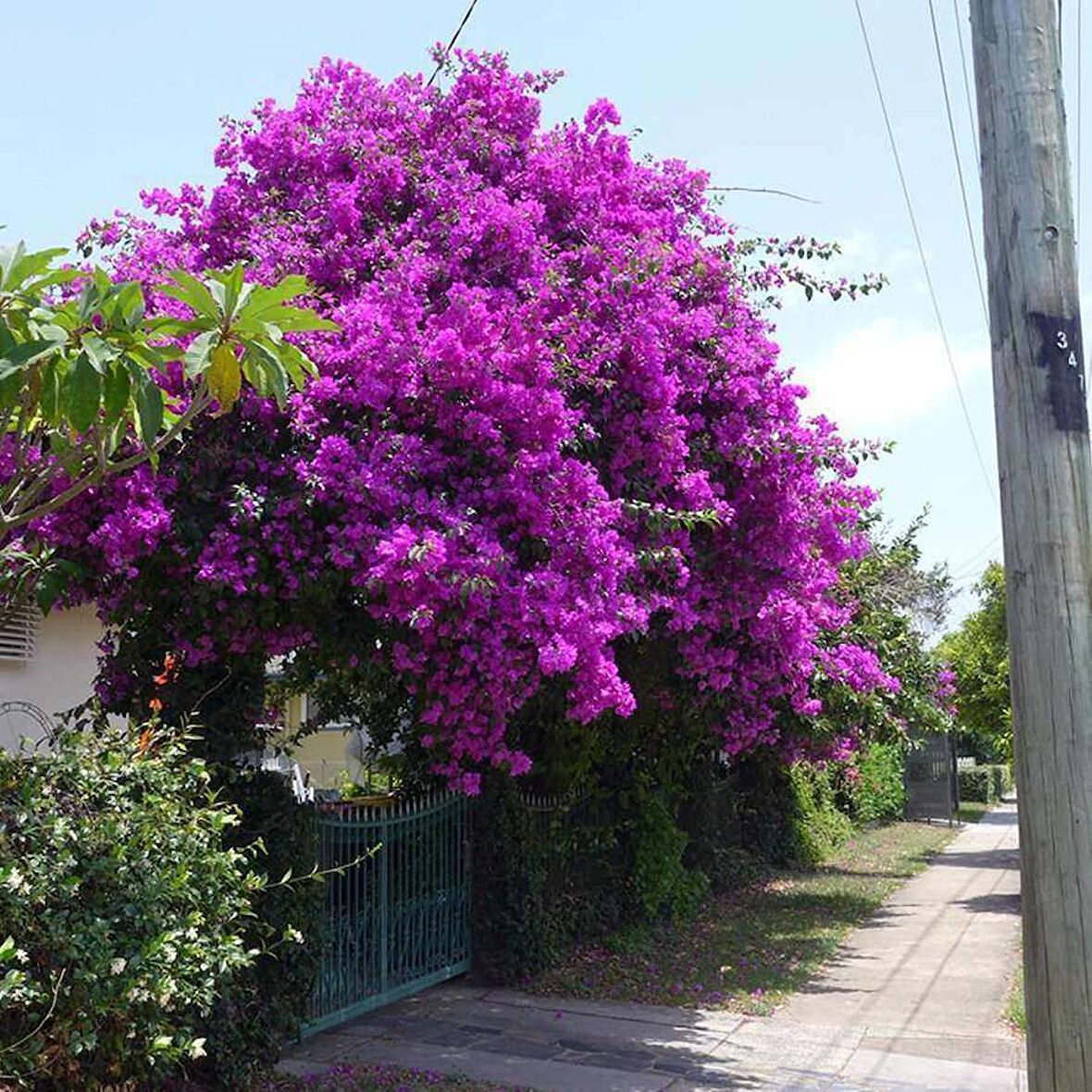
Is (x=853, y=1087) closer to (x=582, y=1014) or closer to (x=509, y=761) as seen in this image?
(x=582, y=1014)

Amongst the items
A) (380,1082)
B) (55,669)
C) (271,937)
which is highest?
(55,669)

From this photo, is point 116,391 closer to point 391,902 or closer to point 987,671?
point 391,902

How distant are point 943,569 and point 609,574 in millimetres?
40487

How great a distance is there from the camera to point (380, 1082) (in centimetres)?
775

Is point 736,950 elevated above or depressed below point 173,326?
below

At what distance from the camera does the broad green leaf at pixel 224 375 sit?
→ 559 cm

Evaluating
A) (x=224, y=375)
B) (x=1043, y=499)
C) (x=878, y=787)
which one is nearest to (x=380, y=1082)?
(x=224, y=375)

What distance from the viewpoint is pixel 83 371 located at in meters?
5.04

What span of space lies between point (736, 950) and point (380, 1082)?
5685 millimetres

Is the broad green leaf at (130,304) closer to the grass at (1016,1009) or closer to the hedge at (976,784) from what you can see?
the grass at (1016,1009)

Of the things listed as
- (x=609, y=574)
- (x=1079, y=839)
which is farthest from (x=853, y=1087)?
(x=1079, y=839)

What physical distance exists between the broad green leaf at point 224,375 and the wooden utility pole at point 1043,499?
125 inches

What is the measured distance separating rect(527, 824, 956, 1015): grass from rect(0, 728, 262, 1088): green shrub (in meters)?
5.26

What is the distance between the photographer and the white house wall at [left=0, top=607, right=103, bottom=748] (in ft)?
33.4
